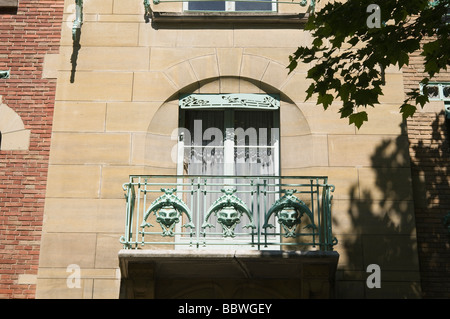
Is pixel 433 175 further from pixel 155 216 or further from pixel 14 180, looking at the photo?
pixel 14 180

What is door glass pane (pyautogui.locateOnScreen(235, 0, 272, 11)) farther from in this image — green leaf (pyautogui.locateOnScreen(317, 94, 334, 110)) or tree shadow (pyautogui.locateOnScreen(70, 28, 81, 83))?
green leaf (pyautogui.locateOnScreen(317, 94, 334, 110))

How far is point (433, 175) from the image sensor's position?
11.5 meters

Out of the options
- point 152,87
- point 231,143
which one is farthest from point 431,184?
point 152,87

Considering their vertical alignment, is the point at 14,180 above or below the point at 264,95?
below

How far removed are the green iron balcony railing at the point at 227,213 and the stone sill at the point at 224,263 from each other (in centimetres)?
20

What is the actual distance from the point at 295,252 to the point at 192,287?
6.48 ft

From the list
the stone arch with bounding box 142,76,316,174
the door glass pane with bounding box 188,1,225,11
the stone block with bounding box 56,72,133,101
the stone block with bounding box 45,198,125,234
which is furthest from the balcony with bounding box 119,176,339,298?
the door glass pane with bounding box 188,1,225,11

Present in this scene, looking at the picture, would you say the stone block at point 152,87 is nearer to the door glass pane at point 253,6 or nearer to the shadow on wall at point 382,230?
the door glass pane at point 253,6

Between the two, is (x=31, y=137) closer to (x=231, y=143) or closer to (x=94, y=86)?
(x=94, y=86)

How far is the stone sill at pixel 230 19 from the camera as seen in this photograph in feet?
39.5

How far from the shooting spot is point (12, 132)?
37.6 feet

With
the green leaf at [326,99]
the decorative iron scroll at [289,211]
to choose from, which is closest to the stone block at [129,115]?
the decorative iron scroll at [289,211]

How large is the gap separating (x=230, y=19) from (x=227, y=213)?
3.88 metres
